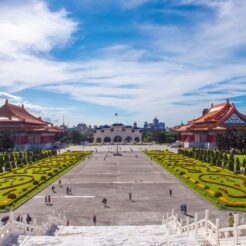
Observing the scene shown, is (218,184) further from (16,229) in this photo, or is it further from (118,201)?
(16,229)

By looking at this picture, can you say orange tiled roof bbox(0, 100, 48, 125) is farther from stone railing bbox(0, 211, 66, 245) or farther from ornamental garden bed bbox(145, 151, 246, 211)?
stone railing bbox(0, 211, 66, 245)

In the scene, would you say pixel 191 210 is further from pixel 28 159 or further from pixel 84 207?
pixel 28 159

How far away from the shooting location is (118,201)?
31.0 m

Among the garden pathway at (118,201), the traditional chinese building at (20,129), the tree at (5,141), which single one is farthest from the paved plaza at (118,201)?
the traditional chinese building at (20,129)

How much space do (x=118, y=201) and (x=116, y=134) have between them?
132058 mm

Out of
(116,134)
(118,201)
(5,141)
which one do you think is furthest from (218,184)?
(116,134)

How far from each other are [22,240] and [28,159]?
48.0 meters

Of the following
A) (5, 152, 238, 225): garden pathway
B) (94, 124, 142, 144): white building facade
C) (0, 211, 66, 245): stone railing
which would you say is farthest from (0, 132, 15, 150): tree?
(94, 124, 142, 144): white building facade

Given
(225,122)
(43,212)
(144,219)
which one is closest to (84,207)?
(43,212)

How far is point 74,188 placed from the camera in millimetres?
37281

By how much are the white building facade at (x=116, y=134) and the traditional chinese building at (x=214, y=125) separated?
193ft

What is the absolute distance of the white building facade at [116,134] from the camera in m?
164

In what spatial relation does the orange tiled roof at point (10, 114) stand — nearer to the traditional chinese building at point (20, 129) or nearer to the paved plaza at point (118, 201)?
the traditional chinese building at point (20, 129)

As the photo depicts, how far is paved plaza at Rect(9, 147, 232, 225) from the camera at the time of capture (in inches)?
1027
